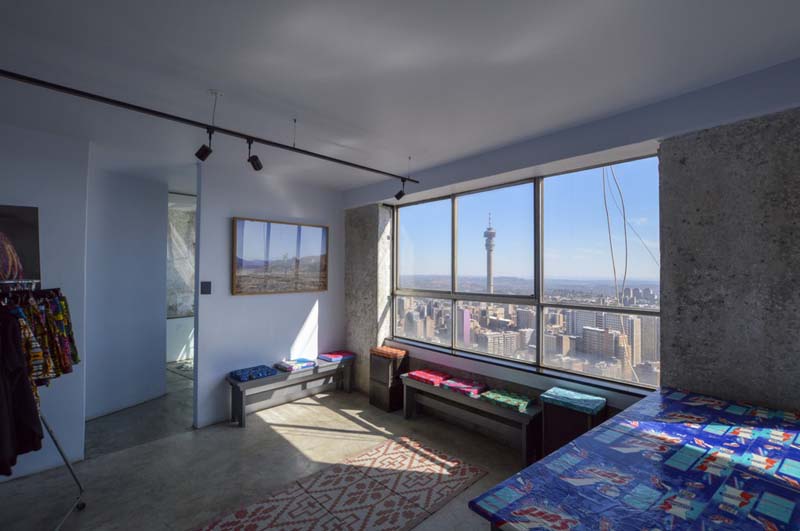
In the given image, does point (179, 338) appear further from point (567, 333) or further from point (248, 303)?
point (567, 333)

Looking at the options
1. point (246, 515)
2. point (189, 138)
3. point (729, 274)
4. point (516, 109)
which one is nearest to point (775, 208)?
point (729, 274)

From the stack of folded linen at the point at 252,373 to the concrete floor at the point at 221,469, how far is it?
19.9 inches

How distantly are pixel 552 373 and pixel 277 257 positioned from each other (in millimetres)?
3506

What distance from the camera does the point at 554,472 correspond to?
4.91ft

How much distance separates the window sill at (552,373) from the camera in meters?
2.97

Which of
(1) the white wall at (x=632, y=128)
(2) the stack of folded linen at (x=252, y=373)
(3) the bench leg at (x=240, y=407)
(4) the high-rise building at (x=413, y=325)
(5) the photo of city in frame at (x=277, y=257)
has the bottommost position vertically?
(3) the bench leg at (x=240, y=407)

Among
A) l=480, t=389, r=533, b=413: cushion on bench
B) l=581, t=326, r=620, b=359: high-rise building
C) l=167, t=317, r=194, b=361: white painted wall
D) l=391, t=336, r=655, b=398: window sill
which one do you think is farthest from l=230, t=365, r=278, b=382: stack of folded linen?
l=581, t=326, r=620, b=359: high-rise building

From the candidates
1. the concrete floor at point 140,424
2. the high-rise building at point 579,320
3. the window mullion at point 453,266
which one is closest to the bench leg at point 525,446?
the high-rise building at point 579,320

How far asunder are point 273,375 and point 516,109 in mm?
3792

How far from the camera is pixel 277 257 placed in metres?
4.80

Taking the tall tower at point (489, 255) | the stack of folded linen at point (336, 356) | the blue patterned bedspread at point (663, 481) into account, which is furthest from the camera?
the stack of folded linen at point (336, 356)

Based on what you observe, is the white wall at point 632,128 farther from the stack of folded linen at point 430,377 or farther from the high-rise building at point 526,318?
the stack of folded linen at point 430,377

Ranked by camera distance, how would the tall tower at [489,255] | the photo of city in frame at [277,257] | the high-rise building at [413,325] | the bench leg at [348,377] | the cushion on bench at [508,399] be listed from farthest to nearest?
the bench leg at [348,377], the high-rise building at [413,325], the photo of city in frame at [277,257], the tall tower at [489,255], the cushion on bench at [508,399]

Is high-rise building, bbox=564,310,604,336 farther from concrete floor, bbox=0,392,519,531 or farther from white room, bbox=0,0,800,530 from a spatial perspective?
concrete floor, bbox=0,392,519,531
